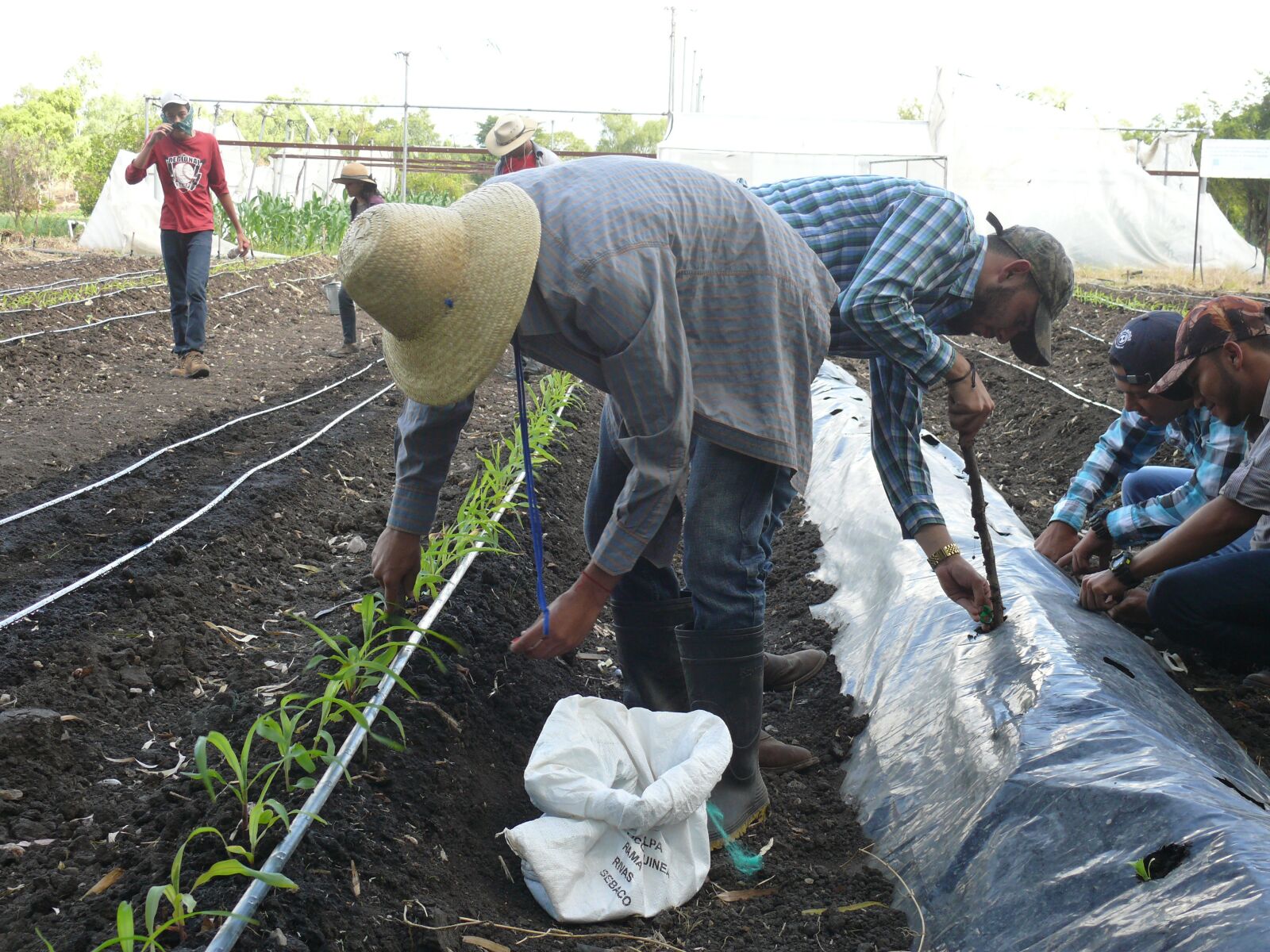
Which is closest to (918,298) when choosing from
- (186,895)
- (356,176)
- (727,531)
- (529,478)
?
(727,531)

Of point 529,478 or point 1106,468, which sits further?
point 1106,468

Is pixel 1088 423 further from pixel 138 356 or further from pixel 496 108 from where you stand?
pixel 496 108

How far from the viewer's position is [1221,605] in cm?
253

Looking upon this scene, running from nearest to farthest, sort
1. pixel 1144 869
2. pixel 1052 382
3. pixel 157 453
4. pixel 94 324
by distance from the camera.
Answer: pixel 1144 869 → pixel 157 453 → pixel 1052 382 → pixel 94 324

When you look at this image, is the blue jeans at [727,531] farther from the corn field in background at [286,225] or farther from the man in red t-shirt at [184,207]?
the corn field in background at [286,225]

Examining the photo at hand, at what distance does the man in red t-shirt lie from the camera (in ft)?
20.8

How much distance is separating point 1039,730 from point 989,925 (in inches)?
14.2

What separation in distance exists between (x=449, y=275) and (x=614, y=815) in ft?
2.83

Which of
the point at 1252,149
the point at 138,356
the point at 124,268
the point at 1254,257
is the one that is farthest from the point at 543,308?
the point at 1254,257

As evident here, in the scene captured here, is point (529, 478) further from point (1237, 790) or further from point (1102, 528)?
point (1102, 528)

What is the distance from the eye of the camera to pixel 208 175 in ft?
21.6

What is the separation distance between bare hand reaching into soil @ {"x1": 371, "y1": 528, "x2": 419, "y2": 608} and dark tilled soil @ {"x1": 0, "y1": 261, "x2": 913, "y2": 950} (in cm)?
32

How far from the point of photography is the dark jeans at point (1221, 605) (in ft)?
8.20

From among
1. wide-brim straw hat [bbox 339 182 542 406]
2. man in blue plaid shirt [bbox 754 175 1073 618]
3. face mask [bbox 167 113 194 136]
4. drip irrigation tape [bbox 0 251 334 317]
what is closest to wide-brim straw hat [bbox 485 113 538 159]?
face mask [bbox 167 113 194 136]
